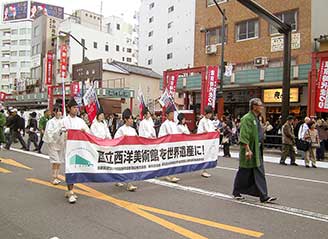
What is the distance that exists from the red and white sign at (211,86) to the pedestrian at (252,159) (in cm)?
1442

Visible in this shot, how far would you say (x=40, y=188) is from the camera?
7906 millimetres

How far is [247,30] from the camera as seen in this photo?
24781mm

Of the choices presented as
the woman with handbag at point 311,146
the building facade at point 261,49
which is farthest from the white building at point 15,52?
the woman with handbag at point 311,146

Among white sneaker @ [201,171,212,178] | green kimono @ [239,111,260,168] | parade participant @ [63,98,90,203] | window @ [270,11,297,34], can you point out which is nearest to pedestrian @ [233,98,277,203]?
green kimono @ [239,111,260,168]

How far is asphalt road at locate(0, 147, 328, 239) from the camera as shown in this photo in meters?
5.09

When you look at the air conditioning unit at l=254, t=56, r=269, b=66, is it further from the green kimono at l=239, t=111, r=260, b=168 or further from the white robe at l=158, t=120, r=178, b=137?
the green kimono at l=239, t=111, r=260, b=168

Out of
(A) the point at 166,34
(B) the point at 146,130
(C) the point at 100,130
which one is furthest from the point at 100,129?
(A) the point at 166,34

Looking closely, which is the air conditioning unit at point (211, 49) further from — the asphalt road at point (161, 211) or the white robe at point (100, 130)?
the white robe at point (100, 130)

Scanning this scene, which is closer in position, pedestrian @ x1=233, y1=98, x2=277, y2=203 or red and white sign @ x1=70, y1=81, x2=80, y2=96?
pedestrian @ x1=233, y1=98, x2=277, y2=203

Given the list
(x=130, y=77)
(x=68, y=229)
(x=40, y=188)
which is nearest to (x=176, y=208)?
(x=68, y=229)

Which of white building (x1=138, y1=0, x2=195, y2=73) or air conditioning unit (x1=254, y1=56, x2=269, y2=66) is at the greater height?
white building (x1=138, y1=0, x2=195, y2=73)

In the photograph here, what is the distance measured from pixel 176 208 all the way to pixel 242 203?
1319mm

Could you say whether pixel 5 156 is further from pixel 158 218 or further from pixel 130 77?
pixel 130 77

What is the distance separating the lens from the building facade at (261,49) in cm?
2102
